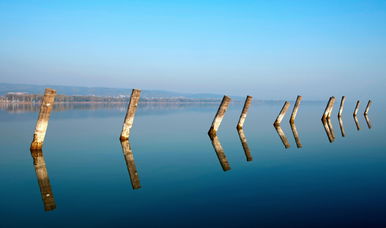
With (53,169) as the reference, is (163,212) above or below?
below

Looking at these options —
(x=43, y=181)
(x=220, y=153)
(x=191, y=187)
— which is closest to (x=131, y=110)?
(x=220, y=153)

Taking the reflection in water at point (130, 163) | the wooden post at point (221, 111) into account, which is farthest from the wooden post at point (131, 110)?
the wooden post at point (221, 111)

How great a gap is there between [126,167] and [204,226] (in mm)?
4775

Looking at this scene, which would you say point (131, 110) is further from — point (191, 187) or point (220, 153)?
point (191, 187)

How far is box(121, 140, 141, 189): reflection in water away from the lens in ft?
25.0

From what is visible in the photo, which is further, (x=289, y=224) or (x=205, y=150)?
(x=205, y=150)

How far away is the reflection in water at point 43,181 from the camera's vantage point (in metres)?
5.97

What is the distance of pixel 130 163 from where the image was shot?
10.0 meters

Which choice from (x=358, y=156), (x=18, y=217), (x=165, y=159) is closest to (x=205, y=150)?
(x=165, y=159)

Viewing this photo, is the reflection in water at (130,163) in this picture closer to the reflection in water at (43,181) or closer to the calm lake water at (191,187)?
the calm lake water at (191,187)

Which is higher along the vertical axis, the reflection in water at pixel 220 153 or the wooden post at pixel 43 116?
the wooden post at pixel 43 116

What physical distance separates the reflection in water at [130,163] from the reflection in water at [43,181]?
1691 millimetres

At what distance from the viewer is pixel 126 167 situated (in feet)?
30.9

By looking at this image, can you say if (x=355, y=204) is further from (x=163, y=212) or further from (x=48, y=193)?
(x=48, y=193)
